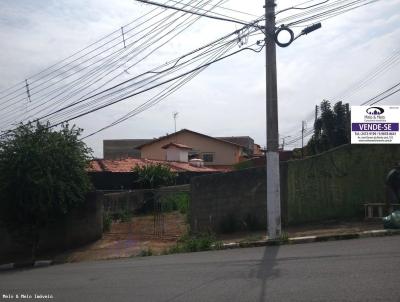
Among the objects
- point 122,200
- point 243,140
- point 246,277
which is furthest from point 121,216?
point 243,140

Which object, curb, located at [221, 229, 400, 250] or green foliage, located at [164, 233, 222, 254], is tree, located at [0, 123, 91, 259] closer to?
green foliage, located at [164, 233, 222, 254]

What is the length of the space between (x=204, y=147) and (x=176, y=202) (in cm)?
3166

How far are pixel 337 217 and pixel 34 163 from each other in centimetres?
990

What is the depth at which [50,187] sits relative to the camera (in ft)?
58.1

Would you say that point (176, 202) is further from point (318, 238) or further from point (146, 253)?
point (318, 238)

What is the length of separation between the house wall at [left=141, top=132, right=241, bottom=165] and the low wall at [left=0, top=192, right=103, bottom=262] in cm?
3292

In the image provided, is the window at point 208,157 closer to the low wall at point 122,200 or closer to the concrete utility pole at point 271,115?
the low wall at point 122,200

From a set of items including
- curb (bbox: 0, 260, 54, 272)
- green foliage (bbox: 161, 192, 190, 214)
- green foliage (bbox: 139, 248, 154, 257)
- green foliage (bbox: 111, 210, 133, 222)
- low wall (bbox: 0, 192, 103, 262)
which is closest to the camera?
green foliage (bbox: 139, 248, 154, 257)

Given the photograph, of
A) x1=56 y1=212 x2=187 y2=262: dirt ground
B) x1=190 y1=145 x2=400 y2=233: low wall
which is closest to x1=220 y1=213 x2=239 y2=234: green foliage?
x1=190 y1=145 x2=400 y2=233: low wall

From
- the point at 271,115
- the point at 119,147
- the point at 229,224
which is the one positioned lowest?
the point at 229,224

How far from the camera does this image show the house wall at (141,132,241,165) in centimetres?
5391

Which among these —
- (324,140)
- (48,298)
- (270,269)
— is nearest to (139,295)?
(48,298)

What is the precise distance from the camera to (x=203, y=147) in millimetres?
55406

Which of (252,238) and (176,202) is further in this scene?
→ (176,202)
